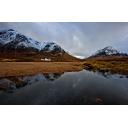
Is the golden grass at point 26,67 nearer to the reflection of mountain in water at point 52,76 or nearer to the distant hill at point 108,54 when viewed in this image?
the reflection of mountain in water at point 52,76

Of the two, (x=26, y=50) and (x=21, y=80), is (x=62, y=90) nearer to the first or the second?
(x=21, y=80)

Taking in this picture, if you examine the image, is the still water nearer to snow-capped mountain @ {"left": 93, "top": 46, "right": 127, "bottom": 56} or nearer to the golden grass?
the golden grass

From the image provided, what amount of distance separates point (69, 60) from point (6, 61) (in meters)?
1.84

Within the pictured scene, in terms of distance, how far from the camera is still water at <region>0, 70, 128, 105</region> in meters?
4.86

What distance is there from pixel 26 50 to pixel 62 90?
7.77ft

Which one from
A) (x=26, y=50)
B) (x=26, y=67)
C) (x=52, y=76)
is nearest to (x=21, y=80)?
(x=26, y=67)

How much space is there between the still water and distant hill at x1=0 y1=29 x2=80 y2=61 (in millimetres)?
678

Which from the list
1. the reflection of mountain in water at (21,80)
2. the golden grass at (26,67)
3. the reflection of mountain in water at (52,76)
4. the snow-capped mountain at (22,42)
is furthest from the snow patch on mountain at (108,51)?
the reflection of mountain in water at (21,80)

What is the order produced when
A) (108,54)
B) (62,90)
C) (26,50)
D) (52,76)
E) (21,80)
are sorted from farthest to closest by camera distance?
(26,50) < (52,76) < (21,80) < (108,54) < (62,90)

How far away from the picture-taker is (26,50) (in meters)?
7.14
